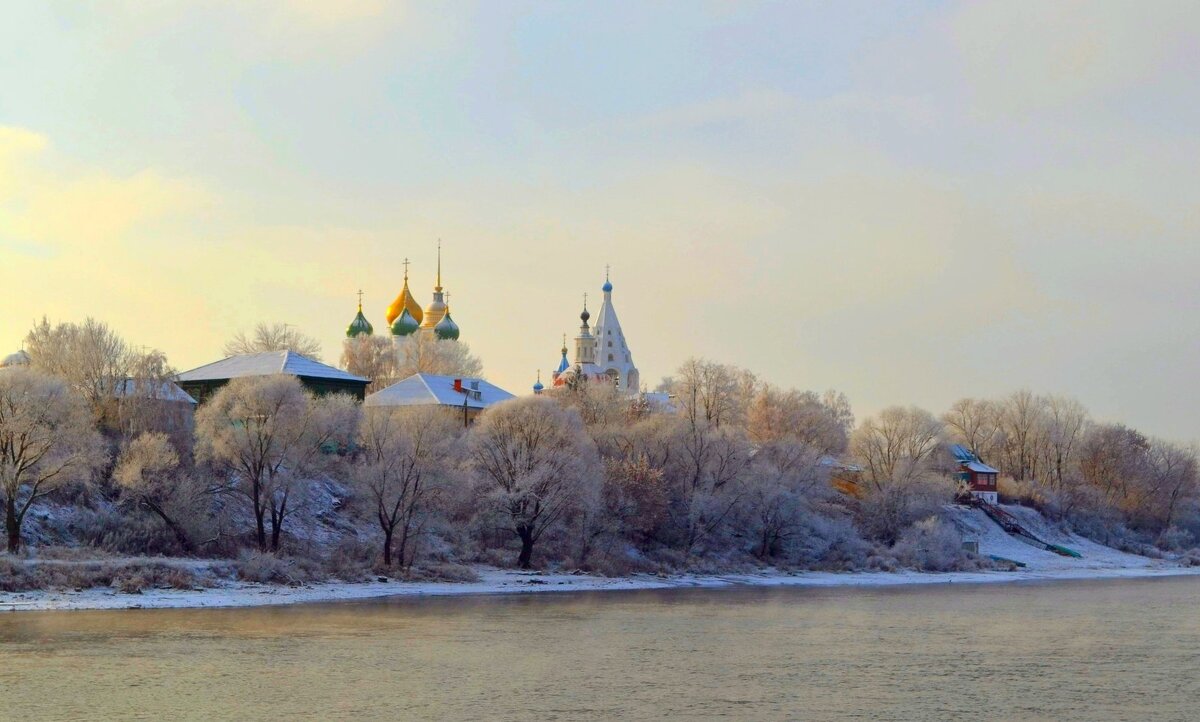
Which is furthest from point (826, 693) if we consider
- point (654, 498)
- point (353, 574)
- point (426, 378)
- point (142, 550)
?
point (426, 378)

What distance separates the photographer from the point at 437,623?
3441cm

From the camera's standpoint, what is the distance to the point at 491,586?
44875mm

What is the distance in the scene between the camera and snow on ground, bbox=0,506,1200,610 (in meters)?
36.3

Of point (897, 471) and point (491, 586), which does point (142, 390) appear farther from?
point (897, 471)

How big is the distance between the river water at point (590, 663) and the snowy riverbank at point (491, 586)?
165cm

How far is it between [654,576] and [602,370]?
243 feet

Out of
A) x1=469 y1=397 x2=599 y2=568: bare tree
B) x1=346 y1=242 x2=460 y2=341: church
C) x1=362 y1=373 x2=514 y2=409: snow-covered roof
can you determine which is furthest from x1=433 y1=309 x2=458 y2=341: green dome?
x1=469 y1=397 x2=599 y2=568: bare tree

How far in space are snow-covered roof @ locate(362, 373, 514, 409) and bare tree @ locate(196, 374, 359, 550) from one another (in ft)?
57.0

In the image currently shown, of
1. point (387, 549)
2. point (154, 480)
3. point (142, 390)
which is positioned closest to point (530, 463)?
point (387, 549)

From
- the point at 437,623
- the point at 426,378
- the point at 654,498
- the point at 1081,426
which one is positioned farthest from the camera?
the point at 1081,426

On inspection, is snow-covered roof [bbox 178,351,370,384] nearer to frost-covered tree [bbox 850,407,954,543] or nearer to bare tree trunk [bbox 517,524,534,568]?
bare tree trunk [bbox 517,524,534,568]

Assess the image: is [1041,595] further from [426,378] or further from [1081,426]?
[1081,426]

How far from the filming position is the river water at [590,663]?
2330 centimetres

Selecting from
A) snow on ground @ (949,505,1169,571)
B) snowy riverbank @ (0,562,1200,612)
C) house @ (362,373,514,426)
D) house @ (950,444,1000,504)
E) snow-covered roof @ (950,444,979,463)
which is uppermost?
house @ (362,373,514,426)
